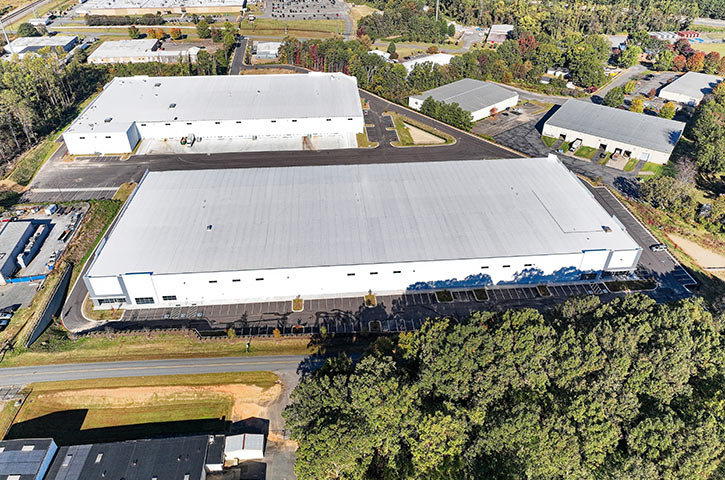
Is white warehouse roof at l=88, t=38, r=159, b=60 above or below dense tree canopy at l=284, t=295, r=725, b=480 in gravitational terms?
above

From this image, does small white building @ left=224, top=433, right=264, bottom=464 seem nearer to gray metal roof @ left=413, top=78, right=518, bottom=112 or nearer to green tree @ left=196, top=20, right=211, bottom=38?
gray metal roof @ left=413, top=78, right=518, bottom=112

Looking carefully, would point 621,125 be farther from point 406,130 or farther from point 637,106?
point 406,130

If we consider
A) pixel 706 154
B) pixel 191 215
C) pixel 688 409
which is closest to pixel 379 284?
pixel 191 215

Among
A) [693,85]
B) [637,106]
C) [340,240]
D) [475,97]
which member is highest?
[340,240]

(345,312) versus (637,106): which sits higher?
(637,106)

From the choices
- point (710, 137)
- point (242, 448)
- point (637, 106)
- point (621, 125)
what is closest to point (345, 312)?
point (242, 448)

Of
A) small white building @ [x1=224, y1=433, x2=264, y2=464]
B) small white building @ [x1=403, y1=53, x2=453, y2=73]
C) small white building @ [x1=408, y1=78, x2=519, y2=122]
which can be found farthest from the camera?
small white building @ [x1=403, y1=53, x2=453, y2=73]

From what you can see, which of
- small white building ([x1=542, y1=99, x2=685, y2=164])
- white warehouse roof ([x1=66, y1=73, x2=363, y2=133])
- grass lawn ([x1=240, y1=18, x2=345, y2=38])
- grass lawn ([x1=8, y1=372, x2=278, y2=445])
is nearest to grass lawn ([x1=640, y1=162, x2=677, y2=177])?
small white building ([x1=542, y1=99, x2=685, y2=164])

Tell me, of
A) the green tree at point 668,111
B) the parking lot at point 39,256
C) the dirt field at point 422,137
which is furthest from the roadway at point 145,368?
the green tree at point 668,111
